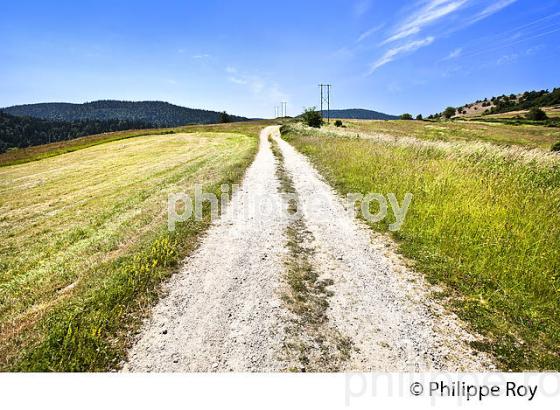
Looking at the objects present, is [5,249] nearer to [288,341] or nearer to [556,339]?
[288,341]

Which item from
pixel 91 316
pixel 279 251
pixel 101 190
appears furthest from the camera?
pixel 101 190

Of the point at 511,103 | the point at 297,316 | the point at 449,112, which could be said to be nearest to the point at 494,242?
the point at 297,316

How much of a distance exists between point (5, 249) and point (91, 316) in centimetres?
860

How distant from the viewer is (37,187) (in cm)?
2438

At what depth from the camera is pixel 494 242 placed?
6.98 meters

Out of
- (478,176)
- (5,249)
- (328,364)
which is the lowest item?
(5,249)

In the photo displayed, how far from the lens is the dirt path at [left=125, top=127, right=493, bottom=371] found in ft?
14.1

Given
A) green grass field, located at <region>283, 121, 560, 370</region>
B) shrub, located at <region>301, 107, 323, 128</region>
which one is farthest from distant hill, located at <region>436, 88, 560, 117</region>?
green grass field, located at <region>283, 121, 560, 370</region>

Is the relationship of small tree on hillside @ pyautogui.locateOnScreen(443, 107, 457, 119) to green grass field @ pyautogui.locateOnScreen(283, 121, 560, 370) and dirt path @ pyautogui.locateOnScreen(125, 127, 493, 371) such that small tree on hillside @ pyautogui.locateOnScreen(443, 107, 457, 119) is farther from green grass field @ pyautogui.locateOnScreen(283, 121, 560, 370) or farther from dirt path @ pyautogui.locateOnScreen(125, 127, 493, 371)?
dirt path @ pyautogui.locateOnScreen(125, 127, 493, 371)

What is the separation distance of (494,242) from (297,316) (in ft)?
15.7

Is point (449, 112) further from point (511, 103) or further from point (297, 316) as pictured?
point (297, 316)

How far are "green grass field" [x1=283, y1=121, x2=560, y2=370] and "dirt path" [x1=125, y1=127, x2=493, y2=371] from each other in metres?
0.50

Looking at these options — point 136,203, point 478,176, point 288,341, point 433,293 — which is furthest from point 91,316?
point 478,176

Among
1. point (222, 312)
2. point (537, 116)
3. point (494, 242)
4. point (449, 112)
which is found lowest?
point (222, 312)
